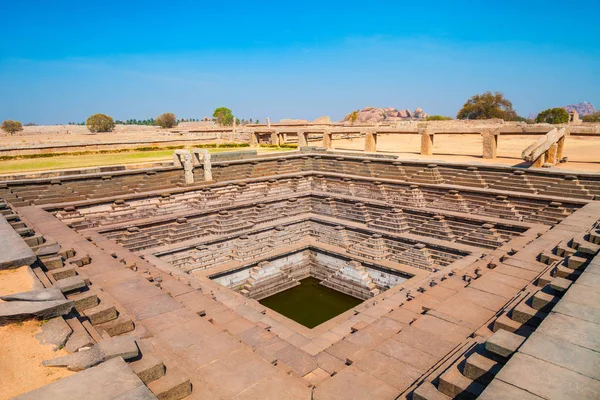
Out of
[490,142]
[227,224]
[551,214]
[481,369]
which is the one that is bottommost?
[227,224]

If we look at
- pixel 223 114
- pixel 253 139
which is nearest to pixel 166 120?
pixel 223 114

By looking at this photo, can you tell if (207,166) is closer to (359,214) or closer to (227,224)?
(227,224)

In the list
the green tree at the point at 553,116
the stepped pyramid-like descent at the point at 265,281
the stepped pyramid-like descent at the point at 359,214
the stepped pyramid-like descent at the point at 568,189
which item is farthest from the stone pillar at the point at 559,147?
the green tree at the point at 553,116

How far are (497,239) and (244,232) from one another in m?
8.46

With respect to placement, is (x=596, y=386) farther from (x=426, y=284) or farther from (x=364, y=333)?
(x=426, y=284)

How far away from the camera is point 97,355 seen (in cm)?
321

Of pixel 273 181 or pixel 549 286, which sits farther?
pixel 273 181

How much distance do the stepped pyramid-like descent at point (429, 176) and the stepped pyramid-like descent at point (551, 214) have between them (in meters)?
3.62

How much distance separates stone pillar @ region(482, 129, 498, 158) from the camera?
15852 mm

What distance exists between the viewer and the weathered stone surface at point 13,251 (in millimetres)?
4828

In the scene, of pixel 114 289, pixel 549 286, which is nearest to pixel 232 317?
pixel 114 289

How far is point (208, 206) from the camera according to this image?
14.7 meters

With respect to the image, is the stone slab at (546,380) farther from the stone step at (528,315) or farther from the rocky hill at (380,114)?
the rocky hill at (380,114)

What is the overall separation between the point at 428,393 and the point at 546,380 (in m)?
1.03
